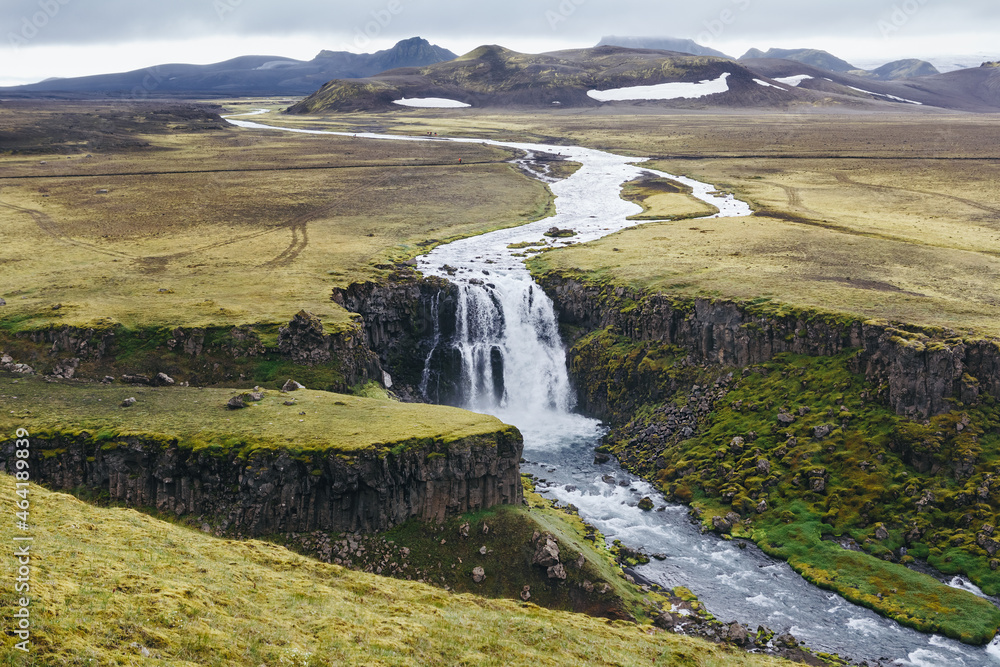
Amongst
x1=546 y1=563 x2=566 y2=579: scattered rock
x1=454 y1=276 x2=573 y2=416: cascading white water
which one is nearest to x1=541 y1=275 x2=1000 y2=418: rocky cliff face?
x1=454 y1=276 x2=573 y2=416: cascading white water

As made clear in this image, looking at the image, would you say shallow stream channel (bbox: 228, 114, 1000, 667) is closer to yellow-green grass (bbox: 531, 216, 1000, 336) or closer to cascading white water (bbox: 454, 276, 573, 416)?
cascading white water (bbox: 454, 276, 573, 416)

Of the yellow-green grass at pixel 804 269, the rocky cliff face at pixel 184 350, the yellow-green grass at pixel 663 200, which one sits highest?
the yellow-green grass at pixel 663 200

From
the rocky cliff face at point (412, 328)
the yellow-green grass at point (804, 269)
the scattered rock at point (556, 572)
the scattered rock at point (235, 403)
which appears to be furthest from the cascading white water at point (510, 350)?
the scattered rock at point (556, 572)

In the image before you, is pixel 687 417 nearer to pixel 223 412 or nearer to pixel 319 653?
pixel 223 412

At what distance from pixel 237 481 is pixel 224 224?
63.4 m

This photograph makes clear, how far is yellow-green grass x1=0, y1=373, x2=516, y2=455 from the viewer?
3647 cm

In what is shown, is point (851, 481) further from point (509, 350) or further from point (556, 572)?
point (509, 350)

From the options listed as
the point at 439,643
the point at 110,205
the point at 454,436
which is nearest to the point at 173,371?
the point at 454,436

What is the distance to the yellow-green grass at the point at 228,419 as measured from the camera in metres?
36.5

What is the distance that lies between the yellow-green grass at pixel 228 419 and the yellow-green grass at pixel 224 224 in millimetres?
10857

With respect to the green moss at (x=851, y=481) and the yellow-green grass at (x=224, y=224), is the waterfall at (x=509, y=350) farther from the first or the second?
the green moss at (x=851, y=481)

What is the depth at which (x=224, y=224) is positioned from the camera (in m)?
91.9

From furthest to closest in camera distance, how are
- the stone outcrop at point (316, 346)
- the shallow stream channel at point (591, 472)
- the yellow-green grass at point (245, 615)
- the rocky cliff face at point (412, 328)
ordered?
the rocky cliff face at point (412, 328), the stone outcrop at point (316, 346), the shallow stream channel at point (591, 472), the yellow-green grass at point (245, 615)

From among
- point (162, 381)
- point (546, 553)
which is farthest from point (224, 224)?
point (546, 553)
